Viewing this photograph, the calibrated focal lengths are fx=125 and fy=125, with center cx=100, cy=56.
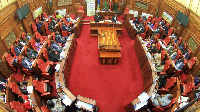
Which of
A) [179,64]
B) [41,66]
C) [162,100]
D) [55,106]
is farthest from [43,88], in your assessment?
[179,64]

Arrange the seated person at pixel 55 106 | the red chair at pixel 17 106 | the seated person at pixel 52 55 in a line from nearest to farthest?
the red chair at pixel 17 106 → the seated person at pixel 55 106 → the seated person at pixel 52 55

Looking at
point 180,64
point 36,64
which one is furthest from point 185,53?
point 36,64

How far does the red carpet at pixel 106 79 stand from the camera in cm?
534

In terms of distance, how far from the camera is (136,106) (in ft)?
13.8

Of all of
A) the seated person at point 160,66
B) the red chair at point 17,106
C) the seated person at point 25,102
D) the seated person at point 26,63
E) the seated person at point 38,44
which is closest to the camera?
the red chair at point 17,106

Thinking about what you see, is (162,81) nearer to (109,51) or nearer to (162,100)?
(162,100)

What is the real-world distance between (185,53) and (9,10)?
32.7 feet

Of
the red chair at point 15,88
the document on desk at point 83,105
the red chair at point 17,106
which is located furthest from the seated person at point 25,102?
the document on desk at point 83,105

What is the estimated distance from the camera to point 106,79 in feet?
20.0

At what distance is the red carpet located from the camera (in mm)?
5344

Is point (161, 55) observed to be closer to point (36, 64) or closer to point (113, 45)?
point (113, 45)

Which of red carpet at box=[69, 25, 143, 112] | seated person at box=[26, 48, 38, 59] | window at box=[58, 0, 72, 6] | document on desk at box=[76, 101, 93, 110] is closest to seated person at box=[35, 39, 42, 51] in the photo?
seated person at box=[26, 48, 38, 59]

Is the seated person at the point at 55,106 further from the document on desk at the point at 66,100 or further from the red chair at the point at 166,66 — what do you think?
the red chair at the point at 166,66

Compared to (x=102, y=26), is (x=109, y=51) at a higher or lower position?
lower
